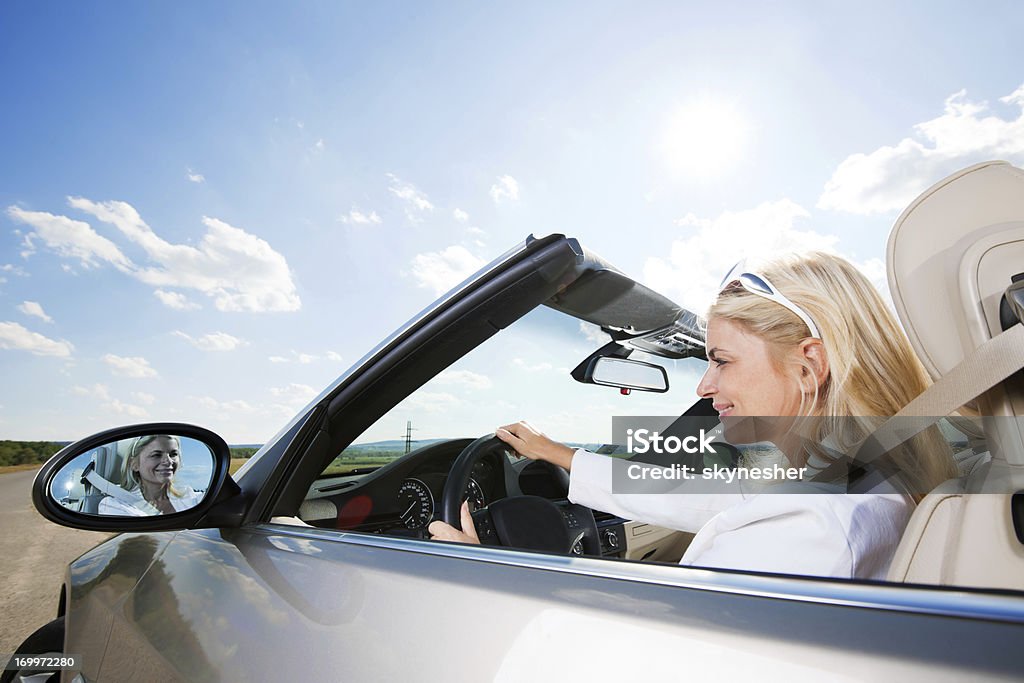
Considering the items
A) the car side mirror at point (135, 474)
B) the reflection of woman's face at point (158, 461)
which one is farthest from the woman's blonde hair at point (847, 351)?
the reflection of woman's face at point (158, 461)

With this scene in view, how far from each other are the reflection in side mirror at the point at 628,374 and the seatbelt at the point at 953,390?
2.55ft

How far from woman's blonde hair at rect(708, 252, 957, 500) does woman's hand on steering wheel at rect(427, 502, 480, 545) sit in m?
0.78

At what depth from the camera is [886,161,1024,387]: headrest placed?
875 mm

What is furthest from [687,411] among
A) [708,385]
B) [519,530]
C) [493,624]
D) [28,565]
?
[28,565]

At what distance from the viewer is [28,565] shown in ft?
35.1

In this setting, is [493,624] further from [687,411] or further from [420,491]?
[420,491]

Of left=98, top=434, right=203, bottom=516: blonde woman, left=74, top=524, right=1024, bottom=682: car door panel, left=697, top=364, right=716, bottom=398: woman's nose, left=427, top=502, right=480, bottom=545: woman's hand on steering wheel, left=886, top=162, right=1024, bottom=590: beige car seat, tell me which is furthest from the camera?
left=98, top=434, right=203, bottom=516: blonde woman

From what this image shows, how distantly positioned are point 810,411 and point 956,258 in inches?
12.2

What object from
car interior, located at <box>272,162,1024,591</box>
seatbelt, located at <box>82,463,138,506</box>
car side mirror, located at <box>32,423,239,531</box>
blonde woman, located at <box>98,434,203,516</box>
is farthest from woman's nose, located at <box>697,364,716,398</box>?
seatbelt, located at <box>82,463,138,506</box>

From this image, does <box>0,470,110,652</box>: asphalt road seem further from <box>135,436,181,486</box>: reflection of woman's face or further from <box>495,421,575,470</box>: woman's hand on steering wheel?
<box>495,421,575,470</box>: woman's hand on steering wheel

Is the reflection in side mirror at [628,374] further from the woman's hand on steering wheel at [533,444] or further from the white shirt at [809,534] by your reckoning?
the white shirt at [809,534]

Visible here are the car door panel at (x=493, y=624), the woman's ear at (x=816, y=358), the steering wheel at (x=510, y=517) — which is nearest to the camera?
the car door panel at (x=493, y=624)

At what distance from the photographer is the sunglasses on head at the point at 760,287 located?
3.55ft

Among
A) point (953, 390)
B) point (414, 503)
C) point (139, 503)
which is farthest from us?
point (414, 503)
